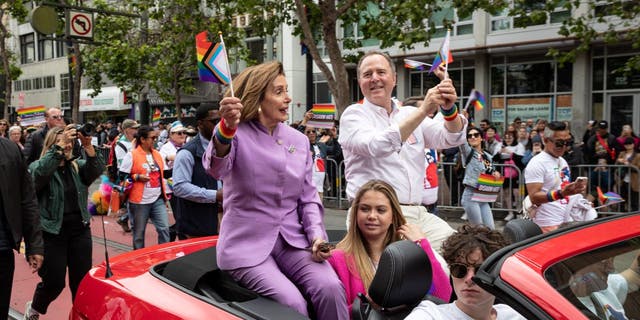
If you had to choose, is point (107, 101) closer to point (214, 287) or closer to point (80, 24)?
point (80, 24)

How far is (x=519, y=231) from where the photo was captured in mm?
2404

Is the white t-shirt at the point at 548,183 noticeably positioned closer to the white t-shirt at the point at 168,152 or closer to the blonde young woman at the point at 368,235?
the blonde young woman at the point at 368,235

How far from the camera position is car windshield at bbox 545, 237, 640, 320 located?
5.74 feet

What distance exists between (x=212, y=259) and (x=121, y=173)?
14.8ft

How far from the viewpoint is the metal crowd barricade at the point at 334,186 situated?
12.1 m

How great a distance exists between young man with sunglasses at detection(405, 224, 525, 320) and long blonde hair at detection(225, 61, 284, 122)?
1169 millimetres

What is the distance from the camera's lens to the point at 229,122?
2.60 meters

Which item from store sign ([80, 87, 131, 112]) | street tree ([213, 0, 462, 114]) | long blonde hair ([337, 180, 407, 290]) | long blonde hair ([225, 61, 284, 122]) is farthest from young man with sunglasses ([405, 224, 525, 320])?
store sign ([80, 87, 131, 112])

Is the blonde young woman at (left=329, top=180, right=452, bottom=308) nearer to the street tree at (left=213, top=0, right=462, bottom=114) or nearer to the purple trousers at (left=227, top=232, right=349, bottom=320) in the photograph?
the purple trousers at (left=227, top=232, right=349, bottom=320)

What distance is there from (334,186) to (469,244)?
1028cm

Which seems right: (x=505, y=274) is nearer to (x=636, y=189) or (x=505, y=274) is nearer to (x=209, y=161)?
(x=209, y=161)

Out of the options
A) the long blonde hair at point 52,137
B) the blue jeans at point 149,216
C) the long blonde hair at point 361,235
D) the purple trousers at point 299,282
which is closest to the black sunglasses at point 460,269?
the purple trousers at point 299,282

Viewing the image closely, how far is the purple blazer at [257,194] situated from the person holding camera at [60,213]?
230 cm

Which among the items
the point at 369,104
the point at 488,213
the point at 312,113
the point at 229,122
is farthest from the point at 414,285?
the point at 312,113
